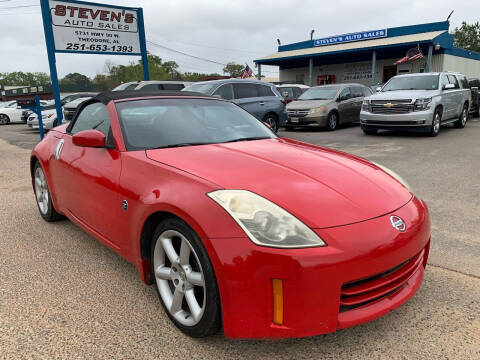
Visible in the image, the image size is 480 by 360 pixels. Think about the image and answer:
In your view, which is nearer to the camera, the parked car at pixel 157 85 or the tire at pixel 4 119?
the parked car at pixel 157 85

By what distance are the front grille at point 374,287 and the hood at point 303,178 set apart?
30cm

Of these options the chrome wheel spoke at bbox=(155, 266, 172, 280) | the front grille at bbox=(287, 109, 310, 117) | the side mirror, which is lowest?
the chrome wheel spoke at bbox=(155, 266, 172, 280)

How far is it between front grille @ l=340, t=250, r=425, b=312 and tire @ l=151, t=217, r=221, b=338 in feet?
2.10

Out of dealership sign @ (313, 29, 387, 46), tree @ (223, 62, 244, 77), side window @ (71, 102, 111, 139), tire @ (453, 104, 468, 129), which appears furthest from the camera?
tree @ (223, 62, 244, 77)

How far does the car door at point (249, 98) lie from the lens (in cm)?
1054

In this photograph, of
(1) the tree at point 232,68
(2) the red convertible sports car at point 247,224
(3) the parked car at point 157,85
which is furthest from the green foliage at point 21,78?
(2) the red convertible sports car at point 247,224

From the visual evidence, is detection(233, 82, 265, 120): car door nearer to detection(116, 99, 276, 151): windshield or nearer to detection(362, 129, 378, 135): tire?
detection(362, 129, 378, 135): tire

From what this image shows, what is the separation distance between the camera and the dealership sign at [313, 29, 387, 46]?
2855cm

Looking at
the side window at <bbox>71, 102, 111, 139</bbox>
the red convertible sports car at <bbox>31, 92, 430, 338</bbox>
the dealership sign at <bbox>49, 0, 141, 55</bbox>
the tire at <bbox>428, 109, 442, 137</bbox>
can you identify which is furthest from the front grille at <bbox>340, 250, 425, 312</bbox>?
the dealership sign at <bbox>49, 0, 141, 55</bbox>

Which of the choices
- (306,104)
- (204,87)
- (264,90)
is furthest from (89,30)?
(306,104)

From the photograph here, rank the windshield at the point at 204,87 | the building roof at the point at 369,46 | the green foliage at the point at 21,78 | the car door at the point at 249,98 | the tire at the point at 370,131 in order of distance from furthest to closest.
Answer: the green foliage at the point at 21,78
the building roof at the point at 369,46
the tire at the point at 370,131
the car door at the point at 249,98
the windshield at the point at 204,87

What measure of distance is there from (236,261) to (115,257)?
1.82 metres

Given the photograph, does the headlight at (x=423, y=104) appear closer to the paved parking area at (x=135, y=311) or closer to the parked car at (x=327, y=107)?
the parked car at (x=327, y=107)

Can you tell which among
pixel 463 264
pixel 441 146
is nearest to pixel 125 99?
pixel 463 264
